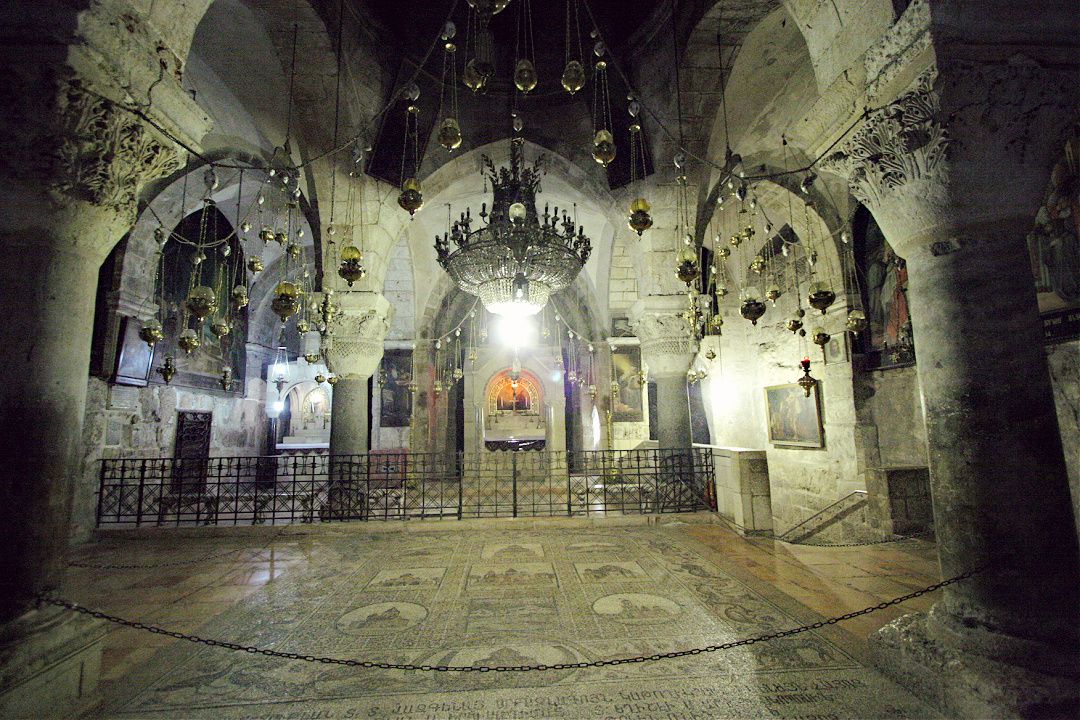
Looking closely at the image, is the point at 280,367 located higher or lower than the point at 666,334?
higher

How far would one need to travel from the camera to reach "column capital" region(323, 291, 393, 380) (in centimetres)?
754

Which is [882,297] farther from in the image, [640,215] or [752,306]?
[640,215]

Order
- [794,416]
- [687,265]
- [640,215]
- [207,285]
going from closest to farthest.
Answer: [640,215] → [687,265] → [794,416] → [207,285]

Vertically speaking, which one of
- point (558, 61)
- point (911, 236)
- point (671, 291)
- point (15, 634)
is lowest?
point (15, 634)

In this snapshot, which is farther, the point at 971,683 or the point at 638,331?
the point at 638,331

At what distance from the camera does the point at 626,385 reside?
1461cm

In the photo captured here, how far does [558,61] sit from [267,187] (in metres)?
5.79

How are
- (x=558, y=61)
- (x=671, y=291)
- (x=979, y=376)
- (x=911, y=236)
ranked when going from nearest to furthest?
(x=979, y=376) < (x=911, y=236) < (x=671, y=291) < (x=558, y=61)

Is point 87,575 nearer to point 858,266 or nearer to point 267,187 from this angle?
point 267,187

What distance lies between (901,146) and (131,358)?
10.5m

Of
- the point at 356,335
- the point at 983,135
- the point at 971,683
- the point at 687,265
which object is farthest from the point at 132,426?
the point at 983,135

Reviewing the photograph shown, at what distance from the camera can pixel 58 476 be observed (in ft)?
7.38

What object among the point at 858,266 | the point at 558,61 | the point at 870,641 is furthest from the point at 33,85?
the point at 858,266

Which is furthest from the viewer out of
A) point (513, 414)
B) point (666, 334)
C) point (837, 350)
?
point (513, 414)
